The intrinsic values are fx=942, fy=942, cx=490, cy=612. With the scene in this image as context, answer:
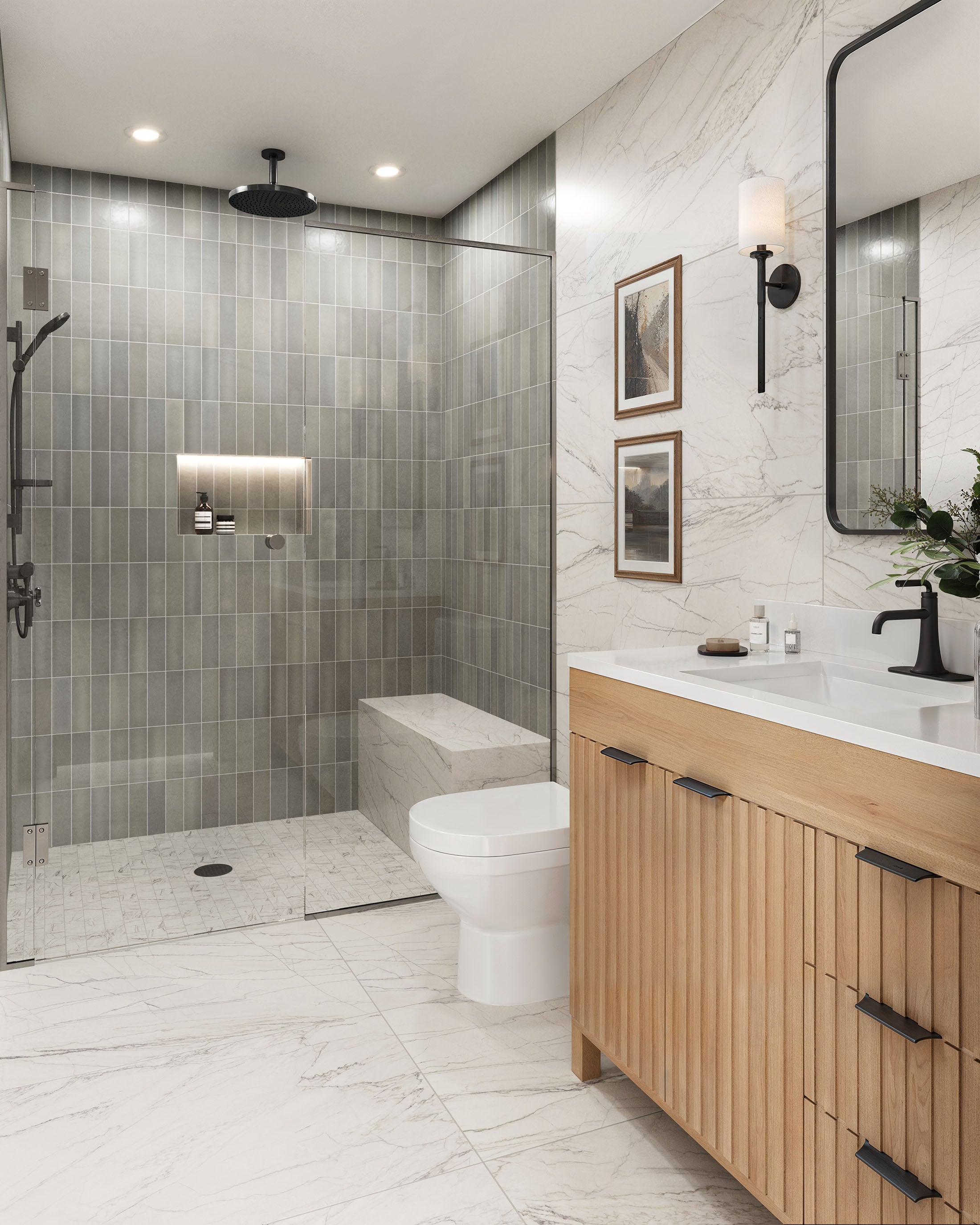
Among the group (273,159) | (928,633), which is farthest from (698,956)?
(273,159)

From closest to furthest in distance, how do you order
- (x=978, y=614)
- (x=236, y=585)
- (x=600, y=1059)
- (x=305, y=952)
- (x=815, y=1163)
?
(x=815, y=1163)
(x=978, y=614)
(x=600, y=1059)
(x=305, y=952)
(x=236, y=585)

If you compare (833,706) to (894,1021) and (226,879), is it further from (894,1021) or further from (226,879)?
(226,879)

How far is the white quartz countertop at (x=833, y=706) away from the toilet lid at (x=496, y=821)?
54 centimetres

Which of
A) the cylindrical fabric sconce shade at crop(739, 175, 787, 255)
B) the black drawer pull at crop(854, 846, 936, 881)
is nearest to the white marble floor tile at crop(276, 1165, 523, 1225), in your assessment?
the black drawer pull at crop(854, 846, 936, 881)

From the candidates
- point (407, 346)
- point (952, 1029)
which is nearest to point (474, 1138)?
point (952, 1029)

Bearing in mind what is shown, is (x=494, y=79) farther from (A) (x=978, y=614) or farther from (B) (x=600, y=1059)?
(B) (x=600, y=1059)

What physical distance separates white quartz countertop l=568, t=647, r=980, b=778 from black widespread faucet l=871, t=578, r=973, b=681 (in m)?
0.04

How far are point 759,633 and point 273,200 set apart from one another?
7.18 ft

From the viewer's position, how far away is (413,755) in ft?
10.1

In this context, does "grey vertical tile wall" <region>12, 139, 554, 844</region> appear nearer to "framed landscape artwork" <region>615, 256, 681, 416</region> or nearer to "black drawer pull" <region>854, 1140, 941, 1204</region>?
"framed landscape artwork" <region>615, 256, 681, 416</region>

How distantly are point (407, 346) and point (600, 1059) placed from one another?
2.14 metres

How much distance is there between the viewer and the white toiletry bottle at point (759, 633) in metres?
2.17

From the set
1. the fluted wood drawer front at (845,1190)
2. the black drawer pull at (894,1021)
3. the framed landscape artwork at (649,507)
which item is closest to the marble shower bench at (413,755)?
the framed landscape artwork at (649,507)

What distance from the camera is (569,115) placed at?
307 cm
